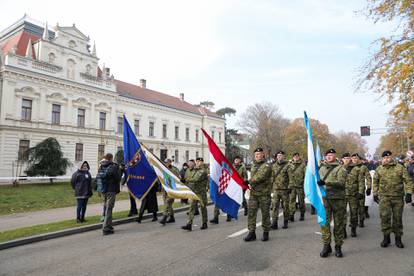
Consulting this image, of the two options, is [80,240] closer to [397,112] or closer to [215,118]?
[397,112]

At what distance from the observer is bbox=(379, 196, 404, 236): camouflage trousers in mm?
5711

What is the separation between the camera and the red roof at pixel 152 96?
41156 mm

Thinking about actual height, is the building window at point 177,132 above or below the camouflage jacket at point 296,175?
above

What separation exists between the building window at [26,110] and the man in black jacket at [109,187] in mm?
25844

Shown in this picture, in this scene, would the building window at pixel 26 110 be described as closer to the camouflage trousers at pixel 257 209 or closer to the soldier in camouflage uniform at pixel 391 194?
the camouflage trousers at pixel 257 209

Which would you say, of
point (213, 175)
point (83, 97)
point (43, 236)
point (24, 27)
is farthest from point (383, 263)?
point (24, 27)

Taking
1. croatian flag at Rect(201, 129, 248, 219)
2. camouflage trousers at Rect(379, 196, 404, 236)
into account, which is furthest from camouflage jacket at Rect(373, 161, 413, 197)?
croatian flag at Rect(201, 129, 248, 219)

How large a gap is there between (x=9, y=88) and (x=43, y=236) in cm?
2576

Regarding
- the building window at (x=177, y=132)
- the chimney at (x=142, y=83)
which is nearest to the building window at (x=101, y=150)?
the building window at (x=177, y=132)

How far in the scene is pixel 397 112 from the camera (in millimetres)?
10617

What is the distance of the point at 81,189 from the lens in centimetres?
855

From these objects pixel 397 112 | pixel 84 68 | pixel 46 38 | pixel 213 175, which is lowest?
pixel 213 175

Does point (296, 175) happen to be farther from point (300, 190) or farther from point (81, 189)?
point (81, 189)

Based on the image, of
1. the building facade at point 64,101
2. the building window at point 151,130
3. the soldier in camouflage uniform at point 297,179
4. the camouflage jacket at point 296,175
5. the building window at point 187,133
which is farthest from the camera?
the building window at point 187,133
